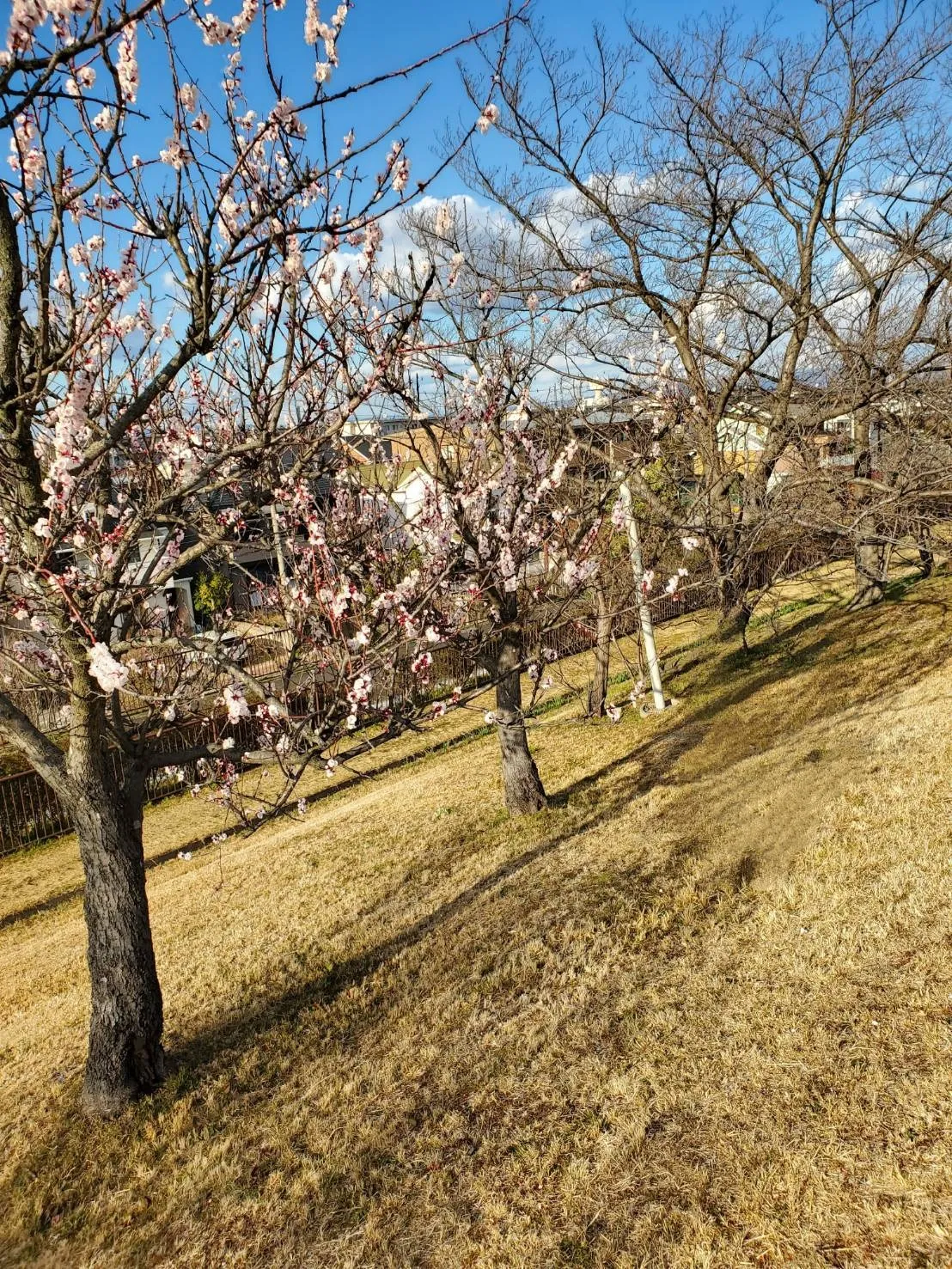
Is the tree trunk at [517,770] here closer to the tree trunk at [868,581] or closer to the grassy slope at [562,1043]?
the grassy slope at [562,1043]

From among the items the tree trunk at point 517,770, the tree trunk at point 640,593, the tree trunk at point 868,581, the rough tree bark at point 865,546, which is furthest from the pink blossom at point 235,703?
the tree trunk at point 868,581

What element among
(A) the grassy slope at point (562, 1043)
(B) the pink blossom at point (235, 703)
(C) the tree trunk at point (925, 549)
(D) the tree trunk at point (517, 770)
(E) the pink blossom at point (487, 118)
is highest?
(E) the pink blossom at point (487, 118)

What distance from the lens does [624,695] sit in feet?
45.2

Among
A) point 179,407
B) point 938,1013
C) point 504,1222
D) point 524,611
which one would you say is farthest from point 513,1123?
point 179,407

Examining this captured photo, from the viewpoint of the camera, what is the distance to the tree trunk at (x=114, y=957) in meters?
5.04

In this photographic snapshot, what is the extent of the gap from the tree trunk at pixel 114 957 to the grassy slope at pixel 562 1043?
0.32 m

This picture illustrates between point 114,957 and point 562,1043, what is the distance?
9.44 ft

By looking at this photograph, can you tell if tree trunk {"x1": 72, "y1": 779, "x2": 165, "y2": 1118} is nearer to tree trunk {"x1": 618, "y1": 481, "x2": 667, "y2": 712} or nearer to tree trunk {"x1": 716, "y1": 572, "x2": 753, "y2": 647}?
tree trunk {"x1": 618, "y1": 481, "x2": 667, "y2": 712}

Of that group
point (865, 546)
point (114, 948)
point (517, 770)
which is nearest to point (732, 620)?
point (865, 546)

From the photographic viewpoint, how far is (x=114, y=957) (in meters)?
5.09

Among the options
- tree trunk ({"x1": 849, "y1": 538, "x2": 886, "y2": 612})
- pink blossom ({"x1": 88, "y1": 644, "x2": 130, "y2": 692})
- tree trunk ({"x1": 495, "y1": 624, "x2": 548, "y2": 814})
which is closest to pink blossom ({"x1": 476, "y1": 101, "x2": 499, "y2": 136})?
pink blossom ({"x1": 88, "y1": 644, "x2": 130, "y2": 692})

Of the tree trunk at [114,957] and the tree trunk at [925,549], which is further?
the tree trunk at [925,549]

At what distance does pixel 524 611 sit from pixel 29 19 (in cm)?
514

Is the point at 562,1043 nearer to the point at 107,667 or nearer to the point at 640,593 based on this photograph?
the point at 107,667
